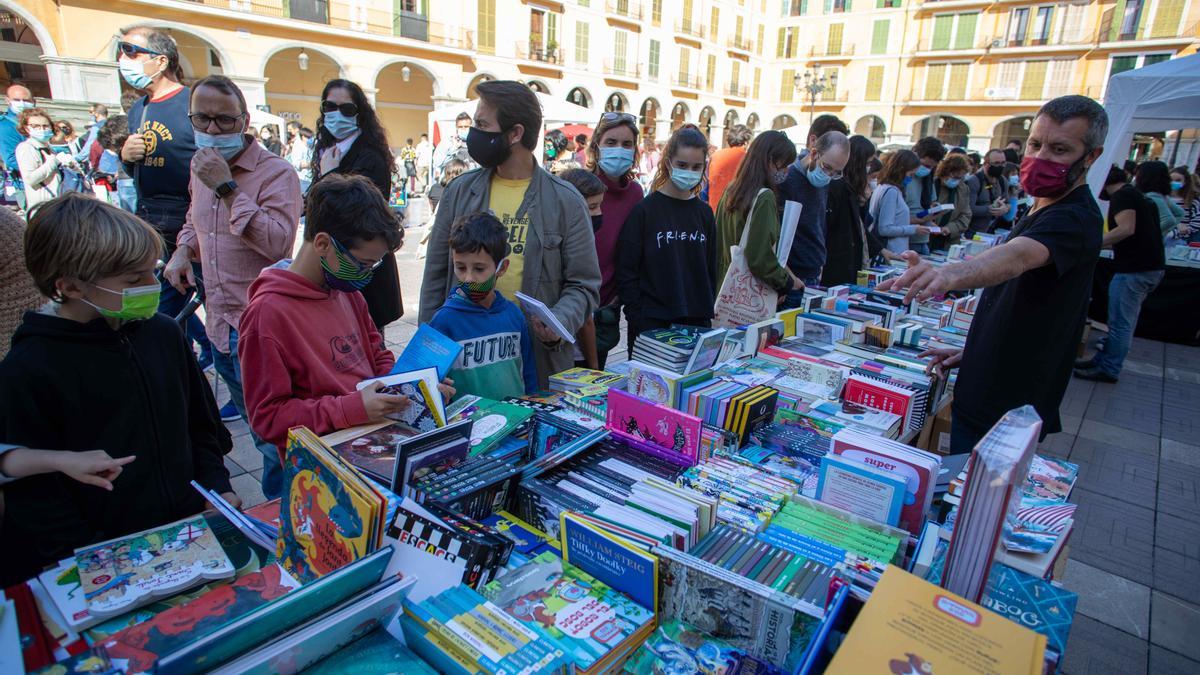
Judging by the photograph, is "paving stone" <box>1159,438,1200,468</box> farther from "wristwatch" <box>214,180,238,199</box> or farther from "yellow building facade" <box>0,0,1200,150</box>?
"yellow building facade" <box>0,0,1200,150</box>

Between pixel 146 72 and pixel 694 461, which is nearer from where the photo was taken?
pixel 694 461

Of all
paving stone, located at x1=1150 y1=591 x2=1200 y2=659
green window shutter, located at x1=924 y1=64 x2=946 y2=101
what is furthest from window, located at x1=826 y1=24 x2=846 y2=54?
paving stone, located at x1=1150 y1=591 x2=1200 y2=659

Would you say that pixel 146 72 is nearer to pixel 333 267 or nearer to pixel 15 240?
pixel 15 240

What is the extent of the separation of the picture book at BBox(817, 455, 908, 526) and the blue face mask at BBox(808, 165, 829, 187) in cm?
310

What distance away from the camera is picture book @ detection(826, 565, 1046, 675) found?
90 centimetres

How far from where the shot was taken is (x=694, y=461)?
1909 millimetres

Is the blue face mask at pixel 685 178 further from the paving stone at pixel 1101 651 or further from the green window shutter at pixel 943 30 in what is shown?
the green window shutter at pixel 943 30

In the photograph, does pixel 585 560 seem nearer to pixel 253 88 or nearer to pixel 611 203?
pixel 611 203

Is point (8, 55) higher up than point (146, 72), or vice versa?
point (8, 55)

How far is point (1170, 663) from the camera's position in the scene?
2.62 m

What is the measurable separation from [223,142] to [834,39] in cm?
4594

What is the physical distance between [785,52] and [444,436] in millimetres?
49181

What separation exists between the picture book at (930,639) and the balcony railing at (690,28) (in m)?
39.9

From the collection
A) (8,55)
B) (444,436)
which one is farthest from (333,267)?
(8,55)
